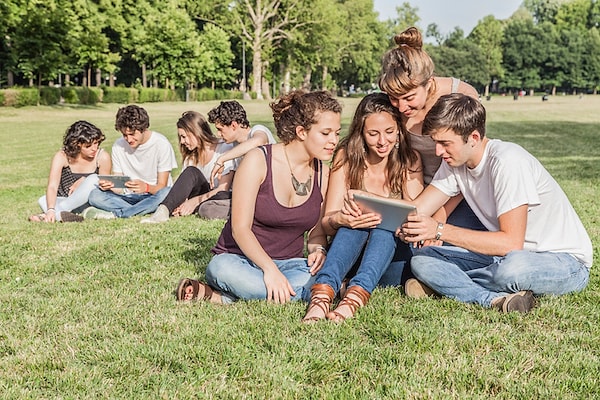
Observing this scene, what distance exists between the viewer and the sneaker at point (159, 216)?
7.92 metres

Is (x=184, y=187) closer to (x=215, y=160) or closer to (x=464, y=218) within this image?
(x=215, y=160)

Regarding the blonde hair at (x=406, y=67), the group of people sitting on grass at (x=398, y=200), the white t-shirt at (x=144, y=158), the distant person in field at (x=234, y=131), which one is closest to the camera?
the group of people sitting on grass at (x=398, y=200)

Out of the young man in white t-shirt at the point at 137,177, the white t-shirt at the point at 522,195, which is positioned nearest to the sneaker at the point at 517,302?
the white t-shirt at the point at 522,195

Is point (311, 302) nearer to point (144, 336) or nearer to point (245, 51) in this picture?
point (144, 336)

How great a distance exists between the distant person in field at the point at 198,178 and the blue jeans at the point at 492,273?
4.04 metres

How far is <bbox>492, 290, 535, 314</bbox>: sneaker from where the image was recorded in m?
4.14

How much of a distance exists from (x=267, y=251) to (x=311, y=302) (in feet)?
2.24

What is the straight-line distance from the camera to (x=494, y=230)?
4.38 m

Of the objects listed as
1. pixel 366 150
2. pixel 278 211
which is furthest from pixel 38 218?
pixel 366 150

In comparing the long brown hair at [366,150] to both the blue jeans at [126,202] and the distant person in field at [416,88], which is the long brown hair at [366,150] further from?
the blue jeans at [126,202]

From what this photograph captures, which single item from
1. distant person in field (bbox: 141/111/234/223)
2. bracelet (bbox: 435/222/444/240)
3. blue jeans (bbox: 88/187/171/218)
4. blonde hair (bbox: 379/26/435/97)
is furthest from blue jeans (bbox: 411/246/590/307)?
blue jeans (bbox: 88/187/171/218)

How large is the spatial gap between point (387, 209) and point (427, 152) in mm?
908

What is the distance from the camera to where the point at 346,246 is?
14.5 feet

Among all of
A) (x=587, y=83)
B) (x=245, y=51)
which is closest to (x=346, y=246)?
(x=245, y=51)
